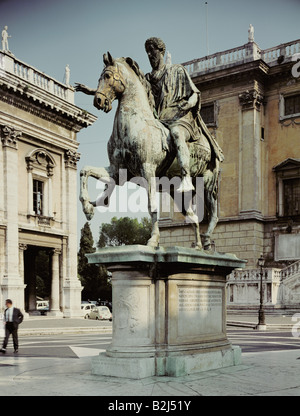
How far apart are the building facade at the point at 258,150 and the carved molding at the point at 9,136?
46.3ft

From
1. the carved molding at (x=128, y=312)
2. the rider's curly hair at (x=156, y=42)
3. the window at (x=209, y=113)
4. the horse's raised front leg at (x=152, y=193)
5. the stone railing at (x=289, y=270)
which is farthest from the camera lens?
Result: the window at (x=209, y=113)

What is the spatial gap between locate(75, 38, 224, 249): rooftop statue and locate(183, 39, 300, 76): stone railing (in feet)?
99.1

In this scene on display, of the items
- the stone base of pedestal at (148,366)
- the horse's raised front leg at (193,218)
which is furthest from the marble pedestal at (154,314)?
the horse's raised front leg at (193,218)

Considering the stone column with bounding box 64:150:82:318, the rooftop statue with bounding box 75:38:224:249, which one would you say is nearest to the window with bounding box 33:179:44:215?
the stone column with bounding box 64:150:82:318

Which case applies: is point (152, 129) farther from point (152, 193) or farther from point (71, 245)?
point (71, 245)

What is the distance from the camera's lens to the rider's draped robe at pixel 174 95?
9422 mm

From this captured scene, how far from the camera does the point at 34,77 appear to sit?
34656mm

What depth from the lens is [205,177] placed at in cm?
1016

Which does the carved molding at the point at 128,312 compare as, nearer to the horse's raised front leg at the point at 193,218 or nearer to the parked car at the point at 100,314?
the horse's raised front leg at the point at 193,218

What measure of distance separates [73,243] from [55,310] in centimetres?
444

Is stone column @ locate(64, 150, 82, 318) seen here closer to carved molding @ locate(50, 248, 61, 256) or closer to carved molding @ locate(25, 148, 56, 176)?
carved molding @ locate(50, 248, 61, 256)

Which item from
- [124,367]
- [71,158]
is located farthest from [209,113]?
[124,367]

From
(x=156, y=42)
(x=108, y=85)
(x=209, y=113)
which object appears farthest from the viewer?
(x=209, y=113)

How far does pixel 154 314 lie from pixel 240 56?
1328 inches
